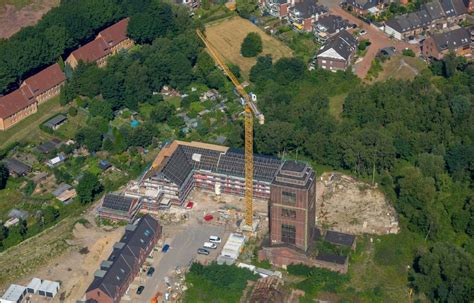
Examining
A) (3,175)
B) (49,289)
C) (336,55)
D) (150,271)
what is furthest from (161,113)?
(49,289)

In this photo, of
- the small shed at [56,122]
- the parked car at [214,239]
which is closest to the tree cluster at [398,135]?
the parked car at [214,239]

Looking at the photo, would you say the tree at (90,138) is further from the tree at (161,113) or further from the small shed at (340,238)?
the small shed at (340,238)

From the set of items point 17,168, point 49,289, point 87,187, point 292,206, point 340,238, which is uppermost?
point 292,206

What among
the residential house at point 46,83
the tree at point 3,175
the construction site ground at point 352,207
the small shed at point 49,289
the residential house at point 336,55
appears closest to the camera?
the small shed at point 49,289

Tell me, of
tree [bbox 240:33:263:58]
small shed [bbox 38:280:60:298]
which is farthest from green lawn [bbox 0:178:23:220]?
tree [bbox 240:33:263:58]

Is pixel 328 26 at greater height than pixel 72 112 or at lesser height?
lesser

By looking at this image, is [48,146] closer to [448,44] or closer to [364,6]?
[364,6]

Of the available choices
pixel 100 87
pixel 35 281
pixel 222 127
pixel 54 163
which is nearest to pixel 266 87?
Answer: pixel 222 127
